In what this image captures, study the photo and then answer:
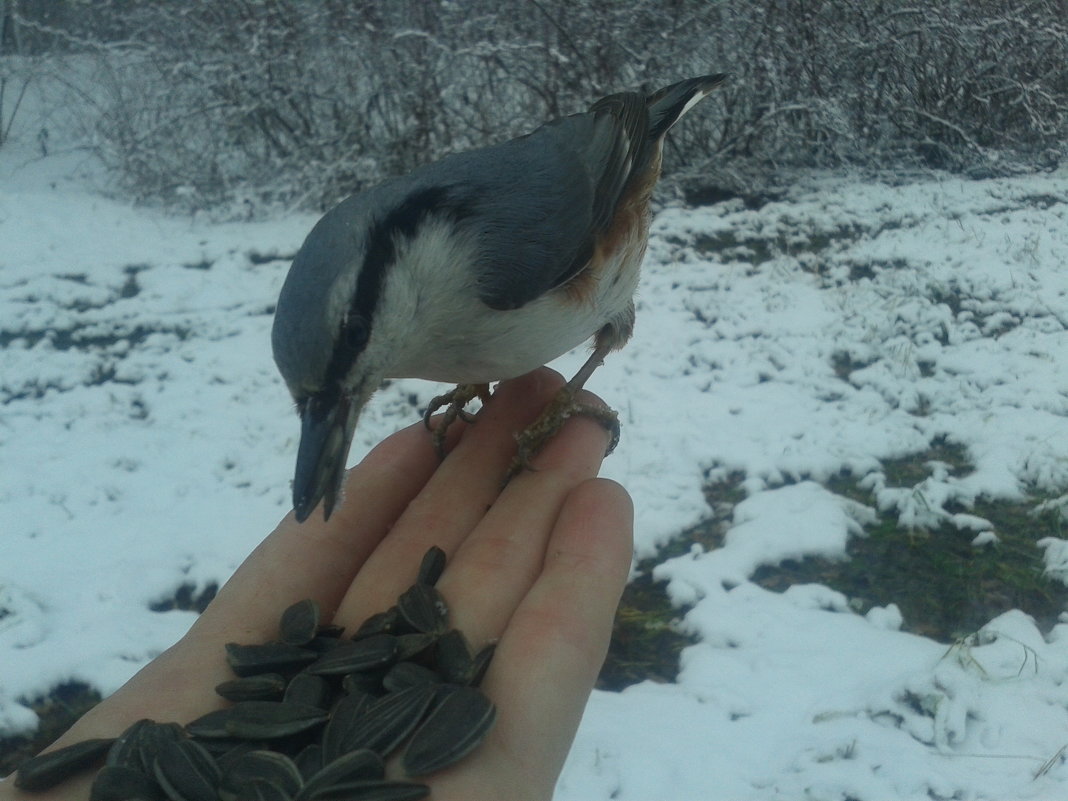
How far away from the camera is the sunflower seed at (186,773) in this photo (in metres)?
1.24

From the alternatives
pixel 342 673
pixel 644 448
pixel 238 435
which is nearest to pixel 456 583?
pixel 342 673

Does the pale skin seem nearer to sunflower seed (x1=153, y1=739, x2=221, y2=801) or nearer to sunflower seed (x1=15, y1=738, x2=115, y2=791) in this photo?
sunflower seed (x1=15, y1=738, x2=115, y2=791)

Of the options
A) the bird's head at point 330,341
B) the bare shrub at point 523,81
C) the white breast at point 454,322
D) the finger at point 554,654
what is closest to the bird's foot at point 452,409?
the white breast at point 454,322

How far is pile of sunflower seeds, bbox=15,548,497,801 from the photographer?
1.24 m

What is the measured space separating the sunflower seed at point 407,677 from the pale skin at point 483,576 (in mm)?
104

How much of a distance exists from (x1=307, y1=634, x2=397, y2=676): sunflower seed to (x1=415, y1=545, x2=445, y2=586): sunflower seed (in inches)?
7.2

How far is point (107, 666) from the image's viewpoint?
Result: 6.91 feet

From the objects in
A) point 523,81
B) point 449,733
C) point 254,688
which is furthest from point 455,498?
point 523,81

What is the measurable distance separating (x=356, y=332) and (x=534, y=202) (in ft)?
1.87

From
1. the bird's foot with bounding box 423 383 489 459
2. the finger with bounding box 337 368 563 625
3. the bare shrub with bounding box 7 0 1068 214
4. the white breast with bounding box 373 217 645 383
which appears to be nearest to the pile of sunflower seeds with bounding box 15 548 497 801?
the finger with bounding box 337 368 563 625

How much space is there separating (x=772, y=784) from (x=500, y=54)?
4226 mm

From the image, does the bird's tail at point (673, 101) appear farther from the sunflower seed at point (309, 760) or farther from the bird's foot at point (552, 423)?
the sunflower seed at point (309, 760)

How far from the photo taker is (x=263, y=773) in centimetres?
127

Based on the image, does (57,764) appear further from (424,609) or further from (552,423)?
(552,423)
